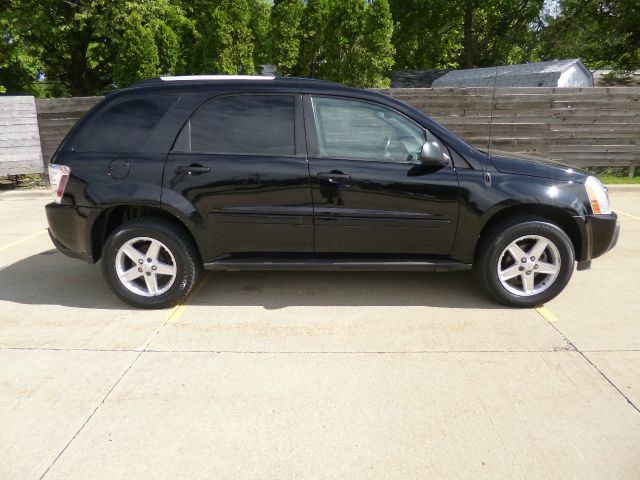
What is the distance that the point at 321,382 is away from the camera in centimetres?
309

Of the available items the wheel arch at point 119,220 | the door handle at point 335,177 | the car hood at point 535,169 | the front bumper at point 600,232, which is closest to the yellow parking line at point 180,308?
the wheel arch at point 119,220

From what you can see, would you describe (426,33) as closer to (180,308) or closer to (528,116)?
(528,116)

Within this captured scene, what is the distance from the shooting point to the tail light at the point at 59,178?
4.07m

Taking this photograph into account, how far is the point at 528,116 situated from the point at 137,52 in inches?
474

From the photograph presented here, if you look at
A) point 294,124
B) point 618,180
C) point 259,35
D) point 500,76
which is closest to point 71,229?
point 294,124

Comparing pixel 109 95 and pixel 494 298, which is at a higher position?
pixel 109 95

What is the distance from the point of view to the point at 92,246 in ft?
13.7

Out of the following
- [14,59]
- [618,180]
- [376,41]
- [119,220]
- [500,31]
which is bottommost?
[618,180]

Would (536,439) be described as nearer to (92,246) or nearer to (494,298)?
(494,298)

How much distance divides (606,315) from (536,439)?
1.94m

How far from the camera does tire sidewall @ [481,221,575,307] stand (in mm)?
4000

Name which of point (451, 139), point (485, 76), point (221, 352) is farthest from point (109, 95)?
point (485, 76)

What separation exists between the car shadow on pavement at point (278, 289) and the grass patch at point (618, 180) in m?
6.75

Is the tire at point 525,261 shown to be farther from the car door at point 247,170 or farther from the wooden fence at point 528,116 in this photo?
the wooden fence at point 528,116
